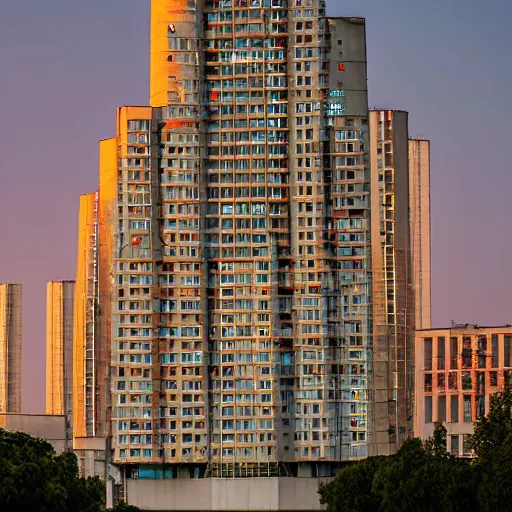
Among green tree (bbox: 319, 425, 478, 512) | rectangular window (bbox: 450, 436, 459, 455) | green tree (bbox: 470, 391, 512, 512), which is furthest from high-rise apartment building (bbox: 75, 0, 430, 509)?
green tree (bbox: 470, 391, 512, 512)

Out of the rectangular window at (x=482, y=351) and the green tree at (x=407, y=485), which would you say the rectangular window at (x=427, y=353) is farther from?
the green tree at (x=407, y=485)

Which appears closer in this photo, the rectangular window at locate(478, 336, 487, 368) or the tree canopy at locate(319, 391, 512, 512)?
the tree canopy at locate(319, 391, 512, 512)

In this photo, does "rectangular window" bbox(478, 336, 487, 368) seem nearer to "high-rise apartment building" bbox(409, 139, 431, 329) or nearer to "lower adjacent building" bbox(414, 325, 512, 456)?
"lower adjacent building" bbox(414, 325, 512, 456)

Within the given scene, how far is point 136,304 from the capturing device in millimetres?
107000

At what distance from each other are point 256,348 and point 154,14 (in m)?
19.5

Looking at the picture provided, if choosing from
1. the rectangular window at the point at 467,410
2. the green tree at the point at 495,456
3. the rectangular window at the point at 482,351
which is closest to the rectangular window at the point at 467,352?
the rectangular window at the point at 482,351

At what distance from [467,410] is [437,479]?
2182 inches

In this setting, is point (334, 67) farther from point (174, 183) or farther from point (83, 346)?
point (83, 346)

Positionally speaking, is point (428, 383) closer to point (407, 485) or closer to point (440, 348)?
point (440, 348)

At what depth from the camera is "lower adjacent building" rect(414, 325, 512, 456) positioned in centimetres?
12144

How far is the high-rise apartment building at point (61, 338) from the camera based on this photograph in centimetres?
15438

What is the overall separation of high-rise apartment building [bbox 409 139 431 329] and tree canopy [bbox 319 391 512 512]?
49742mm

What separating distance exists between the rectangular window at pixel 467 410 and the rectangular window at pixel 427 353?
3059mm

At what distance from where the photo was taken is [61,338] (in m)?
155
